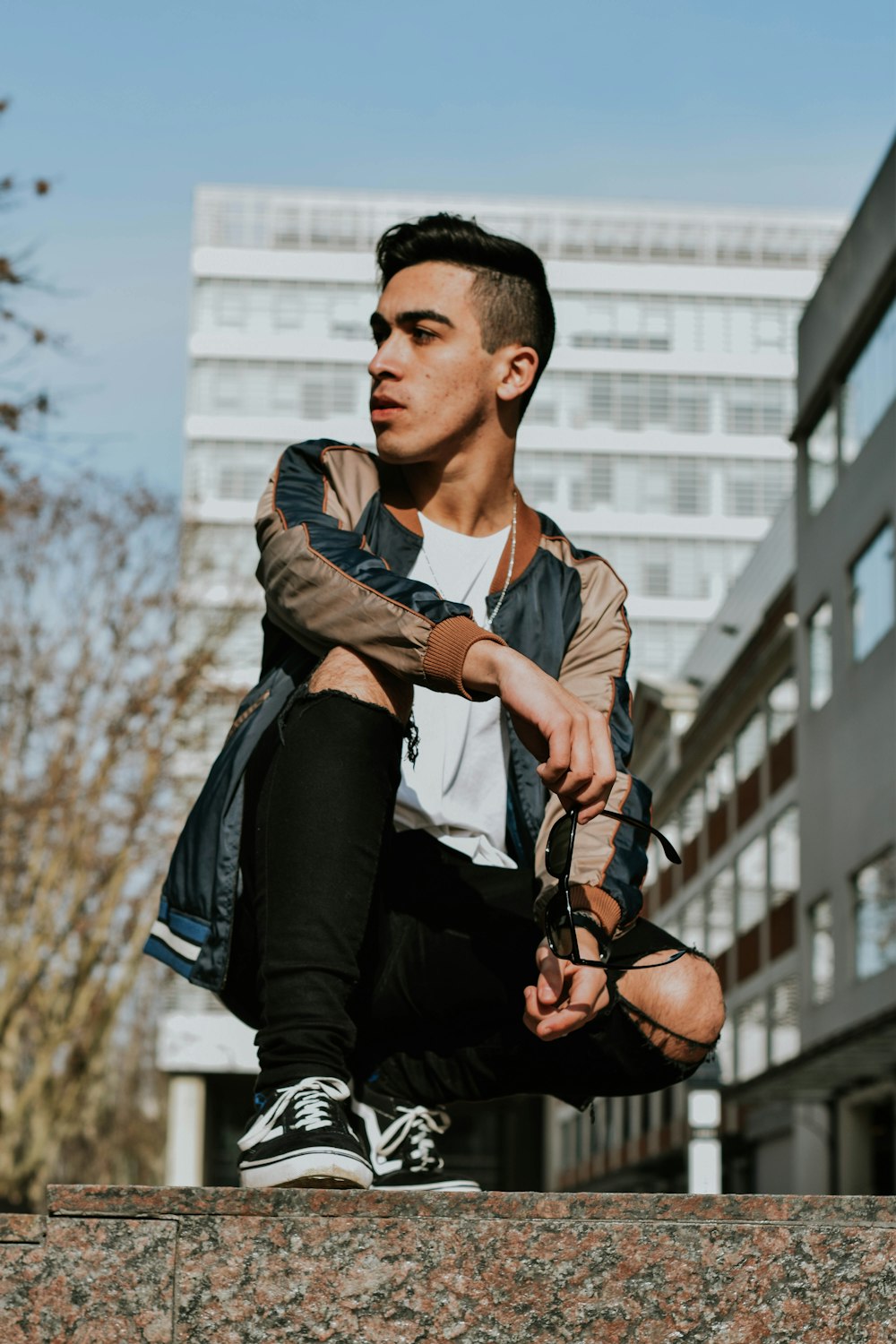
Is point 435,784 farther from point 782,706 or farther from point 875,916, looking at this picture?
point 782,706

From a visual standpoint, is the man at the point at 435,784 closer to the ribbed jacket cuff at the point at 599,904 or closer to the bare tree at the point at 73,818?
the ribbed jacket cuff at the point at 599,904

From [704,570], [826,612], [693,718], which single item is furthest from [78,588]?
[704,570]

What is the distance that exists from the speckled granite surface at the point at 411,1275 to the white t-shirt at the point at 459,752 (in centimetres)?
122

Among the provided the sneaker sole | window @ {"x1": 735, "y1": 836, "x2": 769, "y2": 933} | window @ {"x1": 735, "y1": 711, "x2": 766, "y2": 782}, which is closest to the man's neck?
the sneaker sole

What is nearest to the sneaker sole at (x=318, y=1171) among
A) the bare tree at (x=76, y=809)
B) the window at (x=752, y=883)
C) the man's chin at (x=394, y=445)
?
the man's chin at (x=394, y=445)

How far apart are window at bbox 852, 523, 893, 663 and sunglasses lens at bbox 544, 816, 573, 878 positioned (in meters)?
24.4

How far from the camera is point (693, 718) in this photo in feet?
177

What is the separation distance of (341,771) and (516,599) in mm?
742

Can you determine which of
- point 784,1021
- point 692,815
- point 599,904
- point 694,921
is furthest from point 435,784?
point 692,815

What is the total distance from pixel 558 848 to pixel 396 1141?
65cm

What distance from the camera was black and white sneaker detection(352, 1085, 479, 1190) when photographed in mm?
3203

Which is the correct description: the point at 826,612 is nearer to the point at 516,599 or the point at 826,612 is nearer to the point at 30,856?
the point at 30,856

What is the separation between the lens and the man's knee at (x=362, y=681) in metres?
2.90

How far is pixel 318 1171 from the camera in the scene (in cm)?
245
